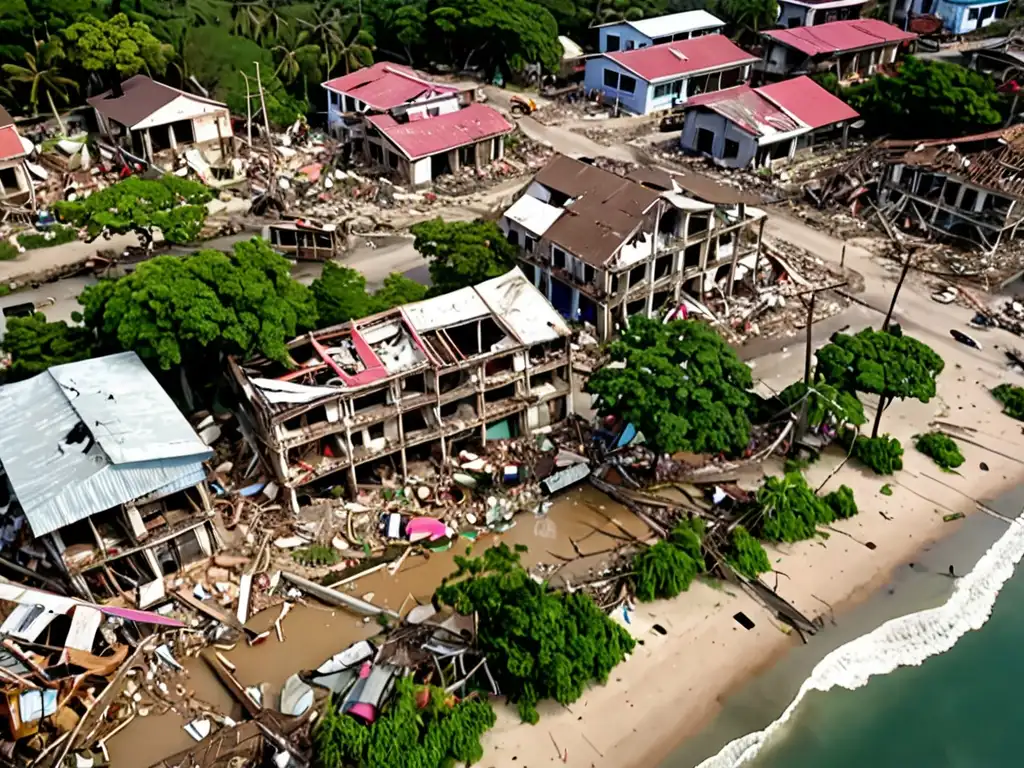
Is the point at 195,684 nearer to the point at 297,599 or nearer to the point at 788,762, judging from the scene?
the point at 297,599

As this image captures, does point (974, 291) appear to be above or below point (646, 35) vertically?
below

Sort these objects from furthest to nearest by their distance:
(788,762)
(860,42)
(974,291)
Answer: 1. (860,42)
2. (974,291)
3. (788,762)

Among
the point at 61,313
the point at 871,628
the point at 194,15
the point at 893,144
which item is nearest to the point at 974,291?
the point at 893,144

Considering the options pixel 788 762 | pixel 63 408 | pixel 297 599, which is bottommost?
pixel 788 762

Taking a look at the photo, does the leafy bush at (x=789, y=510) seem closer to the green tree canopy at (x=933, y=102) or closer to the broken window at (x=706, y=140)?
the broken window at (x=706, y=140)

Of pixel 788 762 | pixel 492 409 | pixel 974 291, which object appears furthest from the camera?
pixel 974 291

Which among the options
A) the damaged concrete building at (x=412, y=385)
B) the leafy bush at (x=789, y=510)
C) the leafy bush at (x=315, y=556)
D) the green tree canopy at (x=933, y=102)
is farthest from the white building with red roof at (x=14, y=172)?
the green tree canopy at (x=933, y=102)

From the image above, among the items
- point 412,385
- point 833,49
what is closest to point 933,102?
point 833,49
